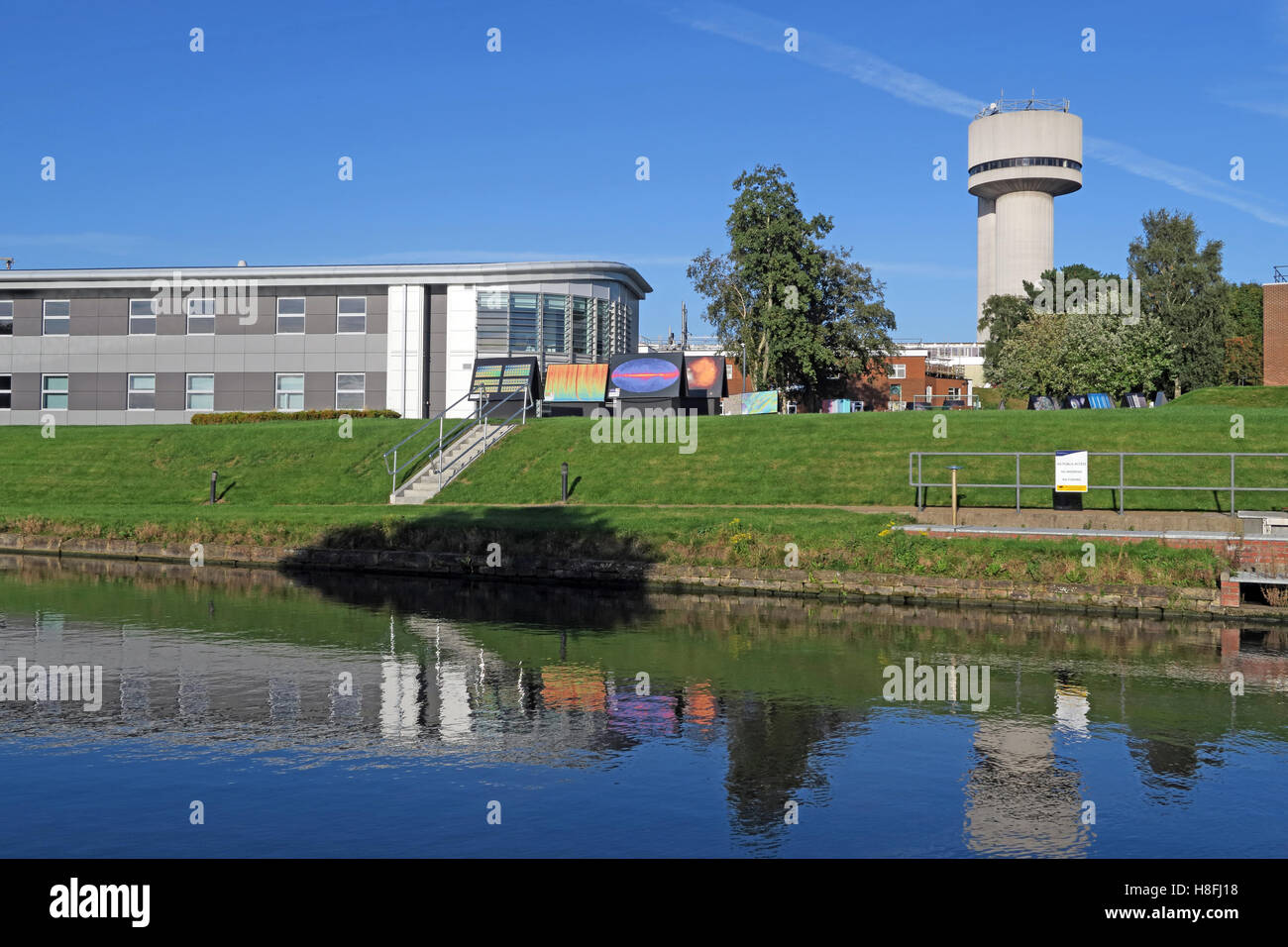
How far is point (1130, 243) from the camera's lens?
286 ft

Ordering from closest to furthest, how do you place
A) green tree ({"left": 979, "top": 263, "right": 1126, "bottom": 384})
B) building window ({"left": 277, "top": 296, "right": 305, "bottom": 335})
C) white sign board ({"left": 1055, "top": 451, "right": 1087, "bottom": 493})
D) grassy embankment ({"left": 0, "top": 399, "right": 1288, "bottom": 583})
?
grassy embankment ({"left": 0, "top": 399, "right": 1288, "bottom": 583}), white sign board ({"left": 1055, "top": 451, "right": 1087, "bottom": 493}), building window ({"left": 277, "top": 296, "right": 305, "bottom": 335}), green tree ({"left": 979, "top": 263, "right": 1126, "bottom": 384})

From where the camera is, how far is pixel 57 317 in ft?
183

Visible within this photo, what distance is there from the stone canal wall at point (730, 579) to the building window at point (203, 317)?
87.4 ft

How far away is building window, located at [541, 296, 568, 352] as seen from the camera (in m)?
51.4

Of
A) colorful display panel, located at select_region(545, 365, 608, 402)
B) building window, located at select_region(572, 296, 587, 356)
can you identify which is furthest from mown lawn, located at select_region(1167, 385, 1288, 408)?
building window, located at select_region(572, 296, 587, 356)

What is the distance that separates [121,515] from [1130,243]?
7877cm

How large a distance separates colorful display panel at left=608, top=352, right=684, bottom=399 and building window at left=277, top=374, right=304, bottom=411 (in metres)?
17.8

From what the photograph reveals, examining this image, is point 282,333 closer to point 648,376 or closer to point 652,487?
point 648,376

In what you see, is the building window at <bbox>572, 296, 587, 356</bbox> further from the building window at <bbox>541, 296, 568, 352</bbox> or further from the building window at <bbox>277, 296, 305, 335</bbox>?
the building window at <bbox>277, 296, 305, 335</bbox>

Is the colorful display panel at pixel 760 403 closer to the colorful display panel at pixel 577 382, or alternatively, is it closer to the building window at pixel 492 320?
the colorful display panel at pixel 577 382

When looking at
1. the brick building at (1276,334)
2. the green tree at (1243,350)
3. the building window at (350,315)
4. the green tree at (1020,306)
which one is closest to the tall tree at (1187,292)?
the green tree at (1243,350)

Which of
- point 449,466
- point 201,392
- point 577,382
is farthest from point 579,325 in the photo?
point 449,466

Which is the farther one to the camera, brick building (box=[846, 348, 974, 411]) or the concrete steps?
brick building (box=[846, 348, 974, 411])
